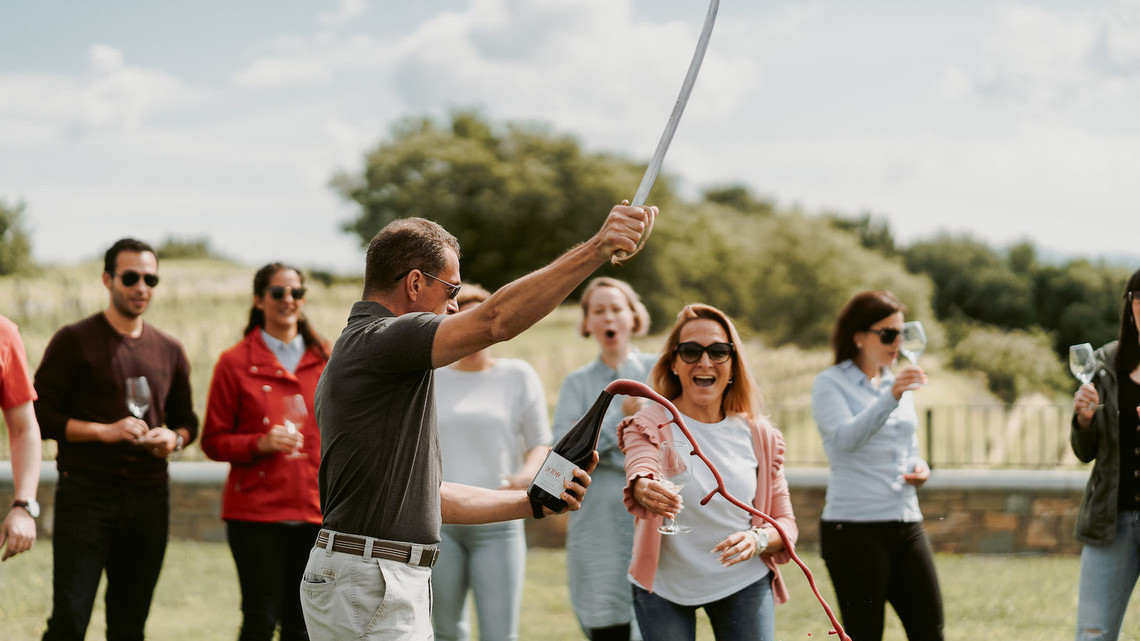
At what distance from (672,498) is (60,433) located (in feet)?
10.0

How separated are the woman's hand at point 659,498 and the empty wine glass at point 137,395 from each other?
8.82 ft

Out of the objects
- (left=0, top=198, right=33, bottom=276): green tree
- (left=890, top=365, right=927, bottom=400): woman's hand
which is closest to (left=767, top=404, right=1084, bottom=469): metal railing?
(left=890, top=365, right=927, bottom=400): woman's hand

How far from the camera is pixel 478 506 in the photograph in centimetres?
350

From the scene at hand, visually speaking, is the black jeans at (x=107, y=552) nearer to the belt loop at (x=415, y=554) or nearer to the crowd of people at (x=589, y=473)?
Answer: the crowd of people at (x=589, y=473)

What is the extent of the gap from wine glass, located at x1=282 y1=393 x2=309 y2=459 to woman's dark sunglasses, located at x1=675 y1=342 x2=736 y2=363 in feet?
6.55

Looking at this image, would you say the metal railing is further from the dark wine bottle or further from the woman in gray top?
the dark wine bottle

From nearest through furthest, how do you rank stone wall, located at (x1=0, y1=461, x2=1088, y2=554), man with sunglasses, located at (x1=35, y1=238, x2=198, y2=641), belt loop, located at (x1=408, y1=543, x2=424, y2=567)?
belt loop, located at (x1=408, y1=543, x2=424, y2=567), man with sunglasses, located at (x1=35, y1=238, x2=198, y2=641), stone wall, located at (x1=0, y1=461, x2=1088, y2=554)

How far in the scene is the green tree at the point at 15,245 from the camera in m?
18.9

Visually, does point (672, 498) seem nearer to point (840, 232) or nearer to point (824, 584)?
point (824, 584)

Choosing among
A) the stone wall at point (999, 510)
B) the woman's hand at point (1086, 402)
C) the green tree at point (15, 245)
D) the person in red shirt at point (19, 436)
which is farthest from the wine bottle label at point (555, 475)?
the green tree at point (15, 245)

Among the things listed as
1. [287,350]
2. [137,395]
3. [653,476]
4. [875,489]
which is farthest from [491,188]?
[653,476]

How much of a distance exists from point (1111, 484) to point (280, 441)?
3606 millimetres

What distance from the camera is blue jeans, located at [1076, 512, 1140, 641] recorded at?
4750 mm

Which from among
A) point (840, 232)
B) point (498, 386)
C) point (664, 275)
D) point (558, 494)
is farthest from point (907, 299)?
point (558, 494)
